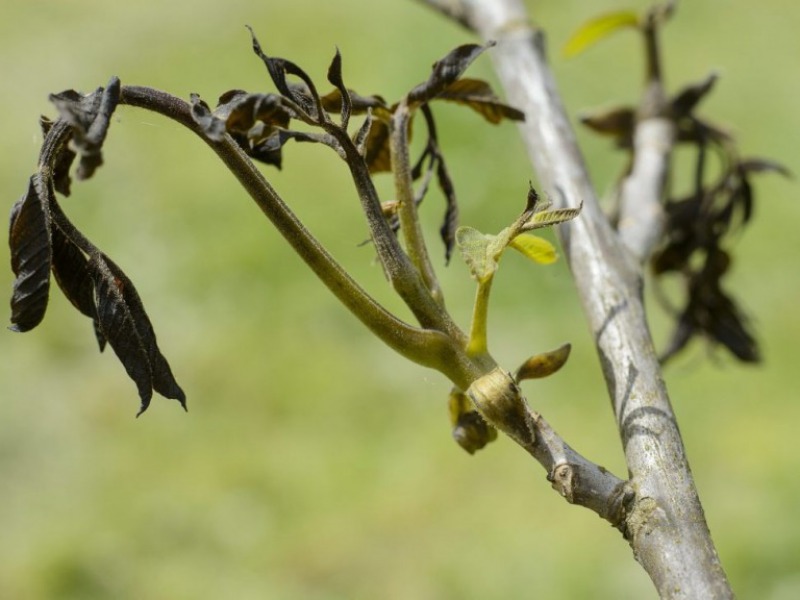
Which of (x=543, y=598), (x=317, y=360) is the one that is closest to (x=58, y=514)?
(x=317, y=360)

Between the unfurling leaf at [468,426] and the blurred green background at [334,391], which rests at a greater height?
the blurred green background at [334,391]

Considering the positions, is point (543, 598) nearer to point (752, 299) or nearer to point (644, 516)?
point (752, 299)

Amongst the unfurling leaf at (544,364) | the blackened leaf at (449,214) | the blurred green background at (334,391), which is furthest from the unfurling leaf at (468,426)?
the blurred green background at (334,391)

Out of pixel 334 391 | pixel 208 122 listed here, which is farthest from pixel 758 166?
pixel 334 391

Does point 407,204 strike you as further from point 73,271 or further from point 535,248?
point 73,271

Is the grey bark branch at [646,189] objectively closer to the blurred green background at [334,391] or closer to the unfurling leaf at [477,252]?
the unfurling leaf at [477,252]

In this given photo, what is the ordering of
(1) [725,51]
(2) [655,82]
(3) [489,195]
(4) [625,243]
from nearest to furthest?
1. (4) [625,243]
2. (2) [655,82]
3. (3) [489,195]
4. (1) [725,51]

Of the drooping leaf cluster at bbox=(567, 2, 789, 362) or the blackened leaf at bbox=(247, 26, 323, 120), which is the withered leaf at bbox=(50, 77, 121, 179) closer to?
the blackened leaf at bbox=(247, 26, 323, 120)
